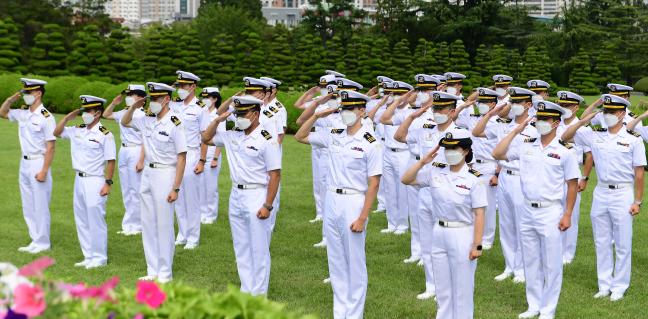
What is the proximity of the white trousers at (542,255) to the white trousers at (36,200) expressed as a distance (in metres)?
6.56

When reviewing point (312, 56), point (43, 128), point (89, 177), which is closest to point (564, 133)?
point (89, 177)

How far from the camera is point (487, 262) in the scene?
487 inches

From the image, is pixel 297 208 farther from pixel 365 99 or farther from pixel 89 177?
pixel 365 99

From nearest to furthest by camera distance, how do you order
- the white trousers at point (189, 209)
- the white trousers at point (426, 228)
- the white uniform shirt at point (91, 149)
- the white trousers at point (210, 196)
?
the white trousers at point (426, 228), the white uniform shirt at point (91, 149), the white trousers at point (189, 209), the white trousers at point (210, 196)

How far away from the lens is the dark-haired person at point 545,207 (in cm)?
948

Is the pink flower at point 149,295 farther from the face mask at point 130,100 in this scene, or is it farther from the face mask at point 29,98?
the face mask at point 29,98

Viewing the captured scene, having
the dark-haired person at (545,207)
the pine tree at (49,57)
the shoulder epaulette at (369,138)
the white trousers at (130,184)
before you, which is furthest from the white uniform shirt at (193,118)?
the pine tree at (49,57)

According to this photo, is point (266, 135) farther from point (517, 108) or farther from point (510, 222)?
point (510, 222)

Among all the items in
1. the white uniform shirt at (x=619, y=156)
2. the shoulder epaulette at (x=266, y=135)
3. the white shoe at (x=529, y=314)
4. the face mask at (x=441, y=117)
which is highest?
the face mask at (x=441, y=117)

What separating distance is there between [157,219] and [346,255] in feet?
8.95

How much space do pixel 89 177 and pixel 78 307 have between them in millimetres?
7324

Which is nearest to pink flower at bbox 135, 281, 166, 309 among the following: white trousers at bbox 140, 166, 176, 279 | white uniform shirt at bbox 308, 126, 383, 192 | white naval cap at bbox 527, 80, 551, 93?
white uniform shirt at bbox 308, 126, 383, 192

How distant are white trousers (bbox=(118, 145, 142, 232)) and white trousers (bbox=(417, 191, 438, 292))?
5.20 m

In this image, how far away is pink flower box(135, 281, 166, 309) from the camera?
4.69 meters
